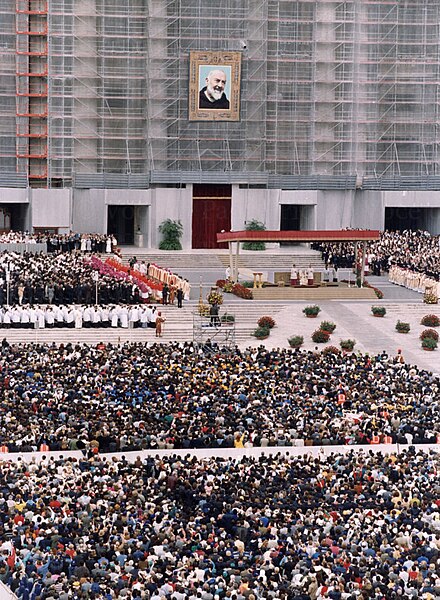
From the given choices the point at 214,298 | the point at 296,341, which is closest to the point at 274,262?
the point at 214,298

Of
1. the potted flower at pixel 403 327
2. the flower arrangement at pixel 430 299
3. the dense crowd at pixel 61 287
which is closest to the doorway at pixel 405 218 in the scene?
the flower arrangement at pixel 430 299

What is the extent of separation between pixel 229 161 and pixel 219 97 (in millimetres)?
3765

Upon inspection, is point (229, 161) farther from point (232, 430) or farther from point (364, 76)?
point (232, 430)

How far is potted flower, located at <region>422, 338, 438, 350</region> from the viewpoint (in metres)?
60.2

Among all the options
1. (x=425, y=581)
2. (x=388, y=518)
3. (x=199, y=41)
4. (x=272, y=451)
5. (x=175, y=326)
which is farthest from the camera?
(x=199, y=41)

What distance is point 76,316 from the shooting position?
202 ft

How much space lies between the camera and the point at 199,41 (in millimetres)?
87000

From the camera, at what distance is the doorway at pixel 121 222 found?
92.7m

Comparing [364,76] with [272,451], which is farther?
[364,76]

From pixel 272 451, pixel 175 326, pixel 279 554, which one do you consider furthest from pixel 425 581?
pixel 175 326

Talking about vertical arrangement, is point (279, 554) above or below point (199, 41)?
below

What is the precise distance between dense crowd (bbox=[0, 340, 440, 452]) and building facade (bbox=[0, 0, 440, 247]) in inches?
1417

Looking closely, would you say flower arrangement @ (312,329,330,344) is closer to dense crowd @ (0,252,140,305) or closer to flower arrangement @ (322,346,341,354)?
flower arrangement @ (322,346,341,354)

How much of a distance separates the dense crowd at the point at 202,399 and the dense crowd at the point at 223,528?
104 inches
